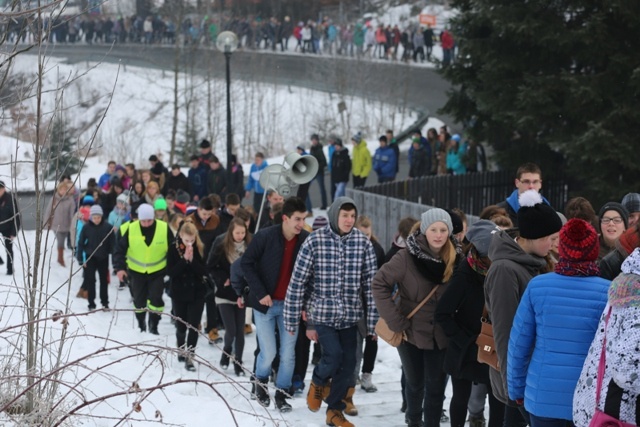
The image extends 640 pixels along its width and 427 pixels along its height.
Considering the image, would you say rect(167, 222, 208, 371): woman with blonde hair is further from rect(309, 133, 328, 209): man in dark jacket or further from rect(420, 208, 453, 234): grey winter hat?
rect(309, 133, 328, 209): man in dark jacket

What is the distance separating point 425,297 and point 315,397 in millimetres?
1892

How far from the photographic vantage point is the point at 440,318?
7.49 m

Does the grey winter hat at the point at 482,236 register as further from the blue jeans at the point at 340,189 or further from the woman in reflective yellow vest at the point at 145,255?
the blue jeans at the point at 340,189

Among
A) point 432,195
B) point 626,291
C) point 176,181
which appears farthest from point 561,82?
point 626,291

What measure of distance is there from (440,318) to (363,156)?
17.2m

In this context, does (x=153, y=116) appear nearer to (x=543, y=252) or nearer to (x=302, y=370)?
(x=302, y=370)

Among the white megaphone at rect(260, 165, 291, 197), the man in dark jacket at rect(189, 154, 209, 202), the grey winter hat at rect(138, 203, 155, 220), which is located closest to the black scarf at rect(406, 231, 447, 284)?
the grey winter hat at rect(138, 203, 155, 220)

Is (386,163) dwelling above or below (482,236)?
below

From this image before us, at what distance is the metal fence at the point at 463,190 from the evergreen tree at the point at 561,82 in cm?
43

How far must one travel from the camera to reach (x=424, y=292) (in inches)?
314

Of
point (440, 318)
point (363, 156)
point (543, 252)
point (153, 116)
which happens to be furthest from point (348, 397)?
point (153, 116)

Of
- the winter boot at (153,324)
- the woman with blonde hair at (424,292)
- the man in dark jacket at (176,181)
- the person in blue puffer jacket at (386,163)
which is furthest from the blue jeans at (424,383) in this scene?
the person in blue puffer jacket at (386,163)

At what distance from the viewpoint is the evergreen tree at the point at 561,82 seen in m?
18.2

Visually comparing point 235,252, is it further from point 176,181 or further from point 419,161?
point 419,161
